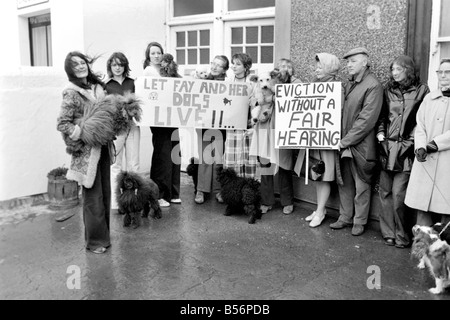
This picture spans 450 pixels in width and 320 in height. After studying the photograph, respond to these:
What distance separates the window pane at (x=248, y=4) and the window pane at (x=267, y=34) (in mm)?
338

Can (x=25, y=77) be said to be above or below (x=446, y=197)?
above

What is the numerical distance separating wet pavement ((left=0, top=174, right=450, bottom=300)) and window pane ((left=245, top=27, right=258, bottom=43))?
3.03 meters

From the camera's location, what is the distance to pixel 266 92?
6062 millimetres

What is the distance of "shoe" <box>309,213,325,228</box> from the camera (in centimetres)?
584

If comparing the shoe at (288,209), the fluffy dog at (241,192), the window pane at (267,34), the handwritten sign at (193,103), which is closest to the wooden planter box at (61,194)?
the handwritten sign at (193,103)

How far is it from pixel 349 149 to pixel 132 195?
2589mm

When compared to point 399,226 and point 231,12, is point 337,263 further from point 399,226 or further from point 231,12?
point 231,12

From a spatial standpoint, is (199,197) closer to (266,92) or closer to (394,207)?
(266,92)

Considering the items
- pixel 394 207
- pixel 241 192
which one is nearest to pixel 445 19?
pixel 394 207

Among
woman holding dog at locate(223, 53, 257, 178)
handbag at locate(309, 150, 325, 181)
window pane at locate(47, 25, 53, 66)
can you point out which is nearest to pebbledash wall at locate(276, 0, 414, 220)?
handbag at locate(309, 150, 325, 181)

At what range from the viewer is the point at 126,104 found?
5047mm

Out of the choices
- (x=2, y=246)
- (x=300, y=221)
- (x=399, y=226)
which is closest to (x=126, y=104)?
(x=2, y=246)

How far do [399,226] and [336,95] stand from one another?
1612 mm

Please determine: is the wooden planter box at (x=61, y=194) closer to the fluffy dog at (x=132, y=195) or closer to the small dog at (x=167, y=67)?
the fluffy dog at (x=132, y=195)
